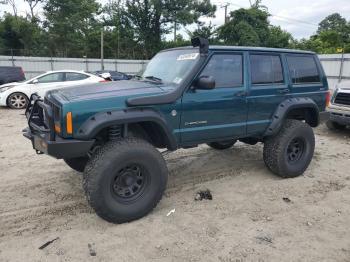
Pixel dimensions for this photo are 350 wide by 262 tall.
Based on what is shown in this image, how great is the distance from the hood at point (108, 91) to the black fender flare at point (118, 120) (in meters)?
0.20

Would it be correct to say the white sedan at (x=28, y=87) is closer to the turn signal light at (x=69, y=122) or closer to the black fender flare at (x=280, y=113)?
the black fender flare at (x=280, y=113)

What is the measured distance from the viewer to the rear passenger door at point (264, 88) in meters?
4.91

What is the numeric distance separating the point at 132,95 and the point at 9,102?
1043 centimetres

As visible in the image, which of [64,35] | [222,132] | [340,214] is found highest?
Answer: [64,35]

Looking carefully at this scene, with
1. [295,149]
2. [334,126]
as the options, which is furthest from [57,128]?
[334,126]

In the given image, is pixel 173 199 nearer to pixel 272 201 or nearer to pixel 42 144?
pixel 272 201

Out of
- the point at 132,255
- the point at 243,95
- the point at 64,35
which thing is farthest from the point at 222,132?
the point at 64,35

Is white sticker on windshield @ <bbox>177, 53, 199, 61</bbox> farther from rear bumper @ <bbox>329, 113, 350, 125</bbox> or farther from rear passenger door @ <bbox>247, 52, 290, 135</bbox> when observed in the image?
rear bumper @ <bbox>329, 113, 350, 125</bbox>

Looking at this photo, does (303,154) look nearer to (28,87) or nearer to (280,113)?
(280,113)

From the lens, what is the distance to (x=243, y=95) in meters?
4.75

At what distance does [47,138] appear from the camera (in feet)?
12.5

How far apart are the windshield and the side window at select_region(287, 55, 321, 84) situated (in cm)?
183

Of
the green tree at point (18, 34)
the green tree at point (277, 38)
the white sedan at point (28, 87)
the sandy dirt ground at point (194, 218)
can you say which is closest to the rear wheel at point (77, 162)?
the sandy dirt ground at point (194, 218)

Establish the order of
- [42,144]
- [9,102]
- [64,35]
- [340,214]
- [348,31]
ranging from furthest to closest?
[348,31]
[64,35]
[9,102]
[340,214]
[42,144]
